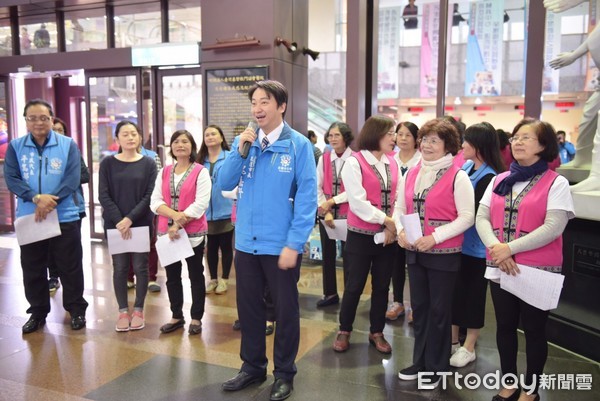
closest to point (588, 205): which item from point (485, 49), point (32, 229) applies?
point (32, 229)

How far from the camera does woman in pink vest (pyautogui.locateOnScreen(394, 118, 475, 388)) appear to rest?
2676mm

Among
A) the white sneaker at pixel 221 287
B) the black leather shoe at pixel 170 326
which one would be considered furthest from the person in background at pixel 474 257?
the white sneaker at pixel 221 287

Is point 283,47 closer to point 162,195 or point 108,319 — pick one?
point 162,195

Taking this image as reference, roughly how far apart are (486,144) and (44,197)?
304 centimetres

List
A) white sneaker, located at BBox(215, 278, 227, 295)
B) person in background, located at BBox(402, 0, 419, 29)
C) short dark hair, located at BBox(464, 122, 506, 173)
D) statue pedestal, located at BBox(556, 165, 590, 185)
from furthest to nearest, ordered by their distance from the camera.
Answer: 1. person in background, located at BBox(402, 0, 419, 29)
2. white sneaker, located at BBox(215, 278, 227, 295)
3. statue pedestal, located at BBox(556, 165, 590, 185)
4. short dark hair, located at BBox(464, 122, 506, 173)

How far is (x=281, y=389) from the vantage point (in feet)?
8.76

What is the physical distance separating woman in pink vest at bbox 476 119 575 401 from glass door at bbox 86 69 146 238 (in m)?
5.19

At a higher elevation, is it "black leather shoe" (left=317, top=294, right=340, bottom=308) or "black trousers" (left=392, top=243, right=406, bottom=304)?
"black trousers" (left=392, top=243, right=406, bottom=304)

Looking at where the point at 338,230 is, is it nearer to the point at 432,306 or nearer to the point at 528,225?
the point at 432,306

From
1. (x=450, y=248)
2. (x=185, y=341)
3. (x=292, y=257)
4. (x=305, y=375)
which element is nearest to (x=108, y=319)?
(x=185, y=341)

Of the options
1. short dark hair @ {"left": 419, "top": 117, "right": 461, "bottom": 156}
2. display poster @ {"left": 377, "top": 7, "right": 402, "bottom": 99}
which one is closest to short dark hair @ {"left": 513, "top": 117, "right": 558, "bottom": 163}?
short dark hair @ {"left": 419, "top": 117, "right": 461, "bottom": 156}

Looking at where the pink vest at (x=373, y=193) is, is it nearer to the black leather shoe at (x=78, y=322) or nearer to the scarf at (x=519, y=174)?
the scarf at (x=519, y=174)

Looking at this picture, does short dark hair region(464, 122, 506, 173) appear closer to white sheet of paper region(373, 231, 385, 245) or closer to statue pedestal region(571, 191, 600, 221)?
statue pedestal region(571, 191, 600, 221)

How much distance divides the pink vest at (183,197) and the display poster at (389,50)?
30.4 feet
